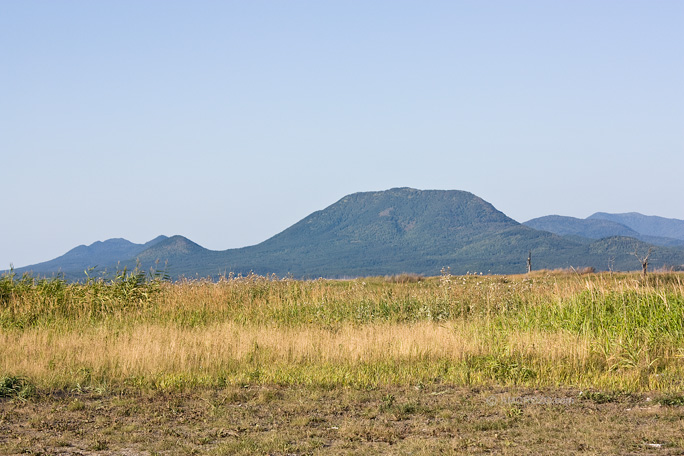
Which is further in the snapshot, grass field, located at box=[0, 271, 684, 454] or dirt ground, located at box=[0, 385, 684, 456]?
grass field, located at box=[0, 271, 684, 454]

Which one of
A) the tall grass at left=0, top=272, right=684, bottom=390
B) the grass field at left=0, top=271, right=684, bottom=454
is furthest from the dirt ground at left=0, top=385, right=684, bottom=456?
the tall grass at left=0, top=272, right=684, bottom=390

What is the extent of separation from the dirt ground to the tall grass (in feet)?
2.55

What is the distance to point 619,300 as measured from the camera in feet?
50.1

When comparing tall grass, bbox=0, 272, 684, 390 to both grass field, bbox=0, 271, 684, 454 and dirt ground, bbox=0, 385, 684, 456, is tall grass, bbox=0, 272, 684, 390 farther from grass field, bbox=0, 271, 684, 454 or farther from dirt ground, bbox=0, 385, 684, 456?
dirt ground, bbox=0, 385, 684, 456

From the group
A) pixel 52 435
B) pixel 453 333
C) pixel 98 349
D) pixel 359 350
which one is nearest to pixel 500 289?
pixel 453 333

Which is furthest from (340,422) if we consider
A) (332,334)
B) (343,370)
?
(332,334)

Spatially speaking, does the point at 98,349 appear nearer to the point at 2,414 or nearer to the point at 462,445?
the point at 2,414

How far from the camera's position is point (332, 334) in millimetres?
14273

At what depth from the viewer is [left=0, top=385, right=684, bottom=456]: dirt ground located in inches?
280

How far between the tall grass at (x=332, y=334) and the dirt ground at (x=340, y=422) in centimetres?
78

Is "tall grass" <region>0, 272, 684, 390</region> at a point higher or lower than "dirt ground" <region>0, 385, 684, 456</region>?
higher

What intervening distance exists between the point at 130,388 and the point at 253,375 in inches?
72.3

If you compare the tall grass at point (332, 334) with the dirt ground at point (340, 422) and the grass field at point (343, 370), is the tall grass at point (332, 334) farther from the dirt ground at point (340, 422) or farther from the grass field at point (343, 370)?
the dirt ground at point (340, 422)

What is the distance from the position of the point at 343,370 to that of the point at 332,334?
3328 millimetres
